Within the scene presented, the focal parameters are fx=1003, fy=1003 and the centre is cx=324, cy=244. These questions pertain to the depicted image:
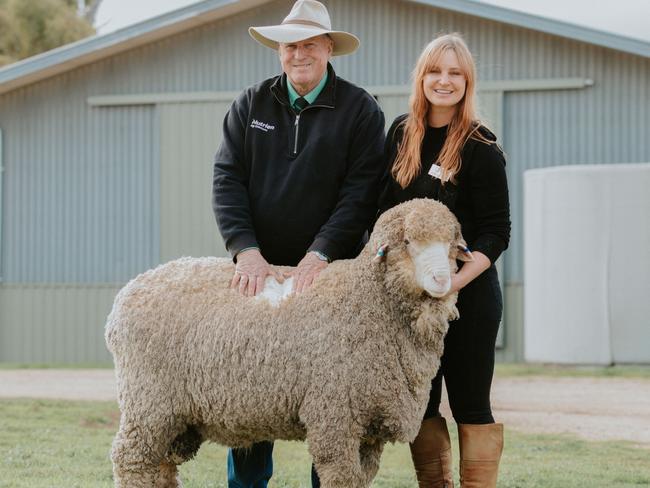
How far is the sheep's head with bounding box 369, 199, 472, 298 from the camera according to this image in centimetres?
397

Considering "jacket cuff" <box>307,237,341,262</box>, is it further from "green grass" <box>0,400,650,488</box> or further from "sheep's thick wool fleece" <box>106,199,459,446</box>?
"green grass" <box>0,400,650,488</box>

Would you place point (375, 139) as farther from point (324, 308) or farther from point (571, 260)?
point (571, 260)

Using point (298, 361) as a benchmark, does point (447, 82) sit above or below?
above

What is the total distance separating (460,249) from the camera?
4199 mm

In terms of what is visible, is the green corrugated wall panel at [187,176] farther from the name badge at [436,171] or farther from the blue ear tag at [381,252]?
the blue ear tag at [381,252]

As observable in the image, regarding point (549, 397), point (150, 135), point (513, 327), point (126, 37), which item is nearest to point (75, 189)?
point (150, 135)

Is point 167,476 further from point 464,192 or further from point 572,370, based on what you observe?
point 572,370

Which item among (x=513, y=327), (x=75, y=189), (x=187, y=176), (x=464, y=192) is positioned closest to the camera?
(x=464, y=192)

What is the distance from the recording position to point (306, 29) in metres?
4.52

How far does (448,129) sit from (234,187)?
3.31ft

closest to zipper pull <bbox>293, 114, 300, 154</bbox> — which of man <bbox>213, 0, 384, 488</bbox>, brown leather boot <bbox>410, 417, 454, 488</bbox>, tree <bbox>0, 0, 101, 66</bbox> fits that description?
man <bbox>213, 0, 384, 488</bbox>

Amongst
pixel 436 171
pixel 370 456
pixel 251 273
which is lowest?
pixel 370 456

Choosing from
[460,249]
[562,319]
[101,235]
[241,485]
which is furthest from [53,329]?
[460,249]

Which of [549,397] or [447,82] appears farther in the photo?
[549,397]
